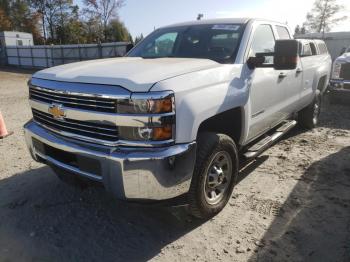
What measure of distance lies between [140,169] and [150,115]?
414 millimetres

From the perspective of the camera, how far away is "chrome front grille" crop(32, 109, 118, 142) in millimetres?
2771

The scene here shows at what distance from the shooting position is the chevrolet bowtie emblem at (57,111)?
10.00 ft

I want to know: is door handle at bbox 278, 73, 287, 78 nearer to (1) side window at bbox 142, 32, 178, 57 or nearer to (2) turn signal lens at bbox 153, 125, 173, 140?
(1) side window at bbox 142, 32, 178, 57

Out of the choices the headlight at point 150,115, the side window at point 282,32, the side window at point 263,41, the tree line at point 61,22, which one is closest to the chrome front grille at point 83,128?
the headlight at point 150,115

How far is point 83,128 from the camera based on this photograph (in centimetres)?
294

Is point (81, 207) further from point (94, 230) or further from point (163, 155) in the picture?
point (163, 155)

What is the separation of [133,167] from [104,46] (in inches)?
855

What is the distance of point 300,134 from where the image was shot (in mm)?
6582

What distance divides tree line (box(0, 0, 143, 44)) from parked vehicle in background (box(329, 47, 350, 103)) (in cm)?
3890

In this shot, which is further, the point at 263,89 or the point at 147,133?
the point at 263,89

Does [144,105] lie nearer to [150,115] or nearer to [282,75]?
[150,115]

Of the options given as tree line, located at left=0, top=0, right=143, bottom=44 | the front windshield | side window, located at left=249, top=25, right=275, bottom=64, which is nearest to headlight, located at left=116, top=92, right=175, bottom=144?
the front windshield

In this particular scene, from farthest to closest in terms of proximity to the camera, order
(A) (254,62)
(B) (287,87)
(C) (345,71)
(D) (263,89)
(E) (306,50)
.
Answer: (C) (345,71) < (E) (306,50) < (B) (287,87) < (D) (263,89) < (A) (254,62)

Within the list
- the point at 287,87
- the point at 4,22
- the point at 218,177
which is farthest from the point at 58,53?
the point at 4,22
